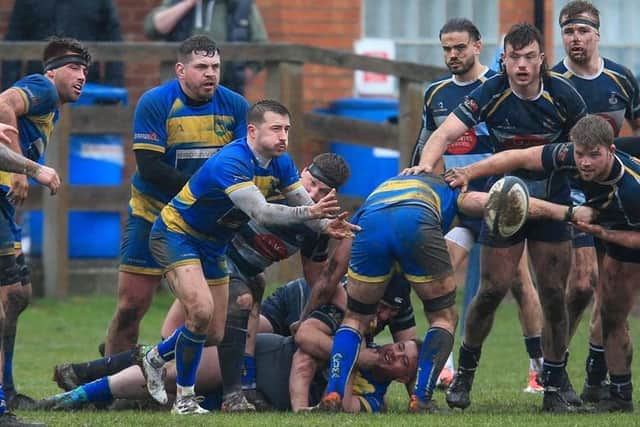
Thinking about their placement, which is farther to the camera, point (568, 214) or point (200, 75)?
point (200, 75)

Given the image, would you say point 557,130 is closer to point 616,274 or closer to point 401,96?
point 616,274

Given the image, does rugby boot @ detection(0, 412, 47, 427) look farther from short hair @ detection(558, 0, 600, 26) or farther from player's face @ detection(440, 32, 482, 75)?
short hair @ detection(558, 0, 600, 26)

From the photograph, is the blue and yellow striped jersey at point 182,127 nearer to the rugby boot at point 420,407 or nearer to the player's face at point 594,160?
the rugby boot at point 420,407

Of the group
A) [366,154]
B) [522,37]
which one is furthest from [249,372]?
[366,154]

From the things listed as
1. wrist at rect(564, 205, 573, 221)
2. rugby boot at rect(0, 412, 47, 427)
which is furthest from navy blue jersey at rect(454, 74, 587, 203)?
rugby boot at rect(0, 412, 47, 427)

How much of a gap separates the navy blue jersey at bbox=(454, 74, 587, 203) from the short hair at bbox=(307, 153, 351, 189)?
2.36ft

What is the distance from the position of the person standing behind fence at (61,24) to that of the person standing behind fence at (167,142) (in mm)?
4921

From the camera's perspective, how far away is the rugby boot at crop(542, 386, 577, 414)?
9.57m

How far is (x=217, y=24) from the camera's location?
1535 cm

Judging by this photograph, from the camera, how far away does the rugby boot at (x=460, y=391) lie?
31.7 ft

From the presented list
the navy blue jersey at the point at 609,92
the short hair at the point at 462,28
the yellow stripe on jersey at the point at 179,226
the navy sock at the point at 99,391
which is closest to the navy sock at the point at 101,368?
the navy sock at the point at 99,391

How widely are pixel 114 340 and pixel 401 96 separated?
5.46m

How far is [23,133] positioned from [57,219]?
16.3 feet

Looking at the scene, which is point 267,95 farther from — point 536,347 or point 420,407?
point 420,407
